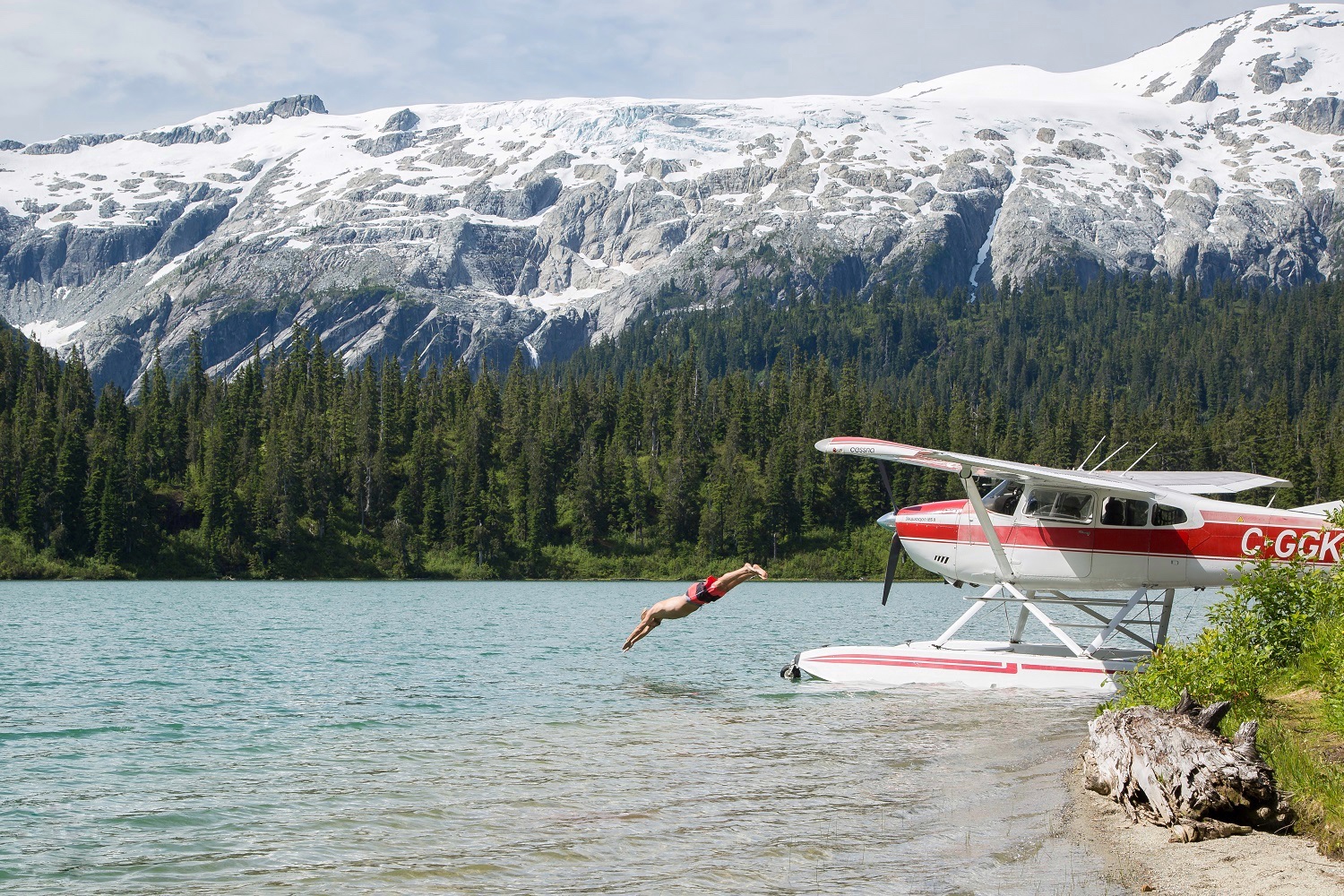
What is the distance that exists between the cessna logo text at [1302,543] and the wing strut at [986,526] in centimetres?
464

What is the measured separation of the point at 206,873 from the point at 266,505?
109807mm

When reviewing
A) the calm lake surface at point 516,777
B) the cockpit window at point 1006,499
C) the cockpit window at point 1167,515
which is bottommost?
the calm lake surface at point 516,777

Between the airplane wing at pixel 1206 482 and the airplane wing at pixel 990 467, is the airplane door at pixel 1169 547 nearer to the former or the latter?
the airplane wing at pixel 990 467

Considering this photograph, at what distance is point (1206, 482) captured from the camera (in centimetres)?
2538

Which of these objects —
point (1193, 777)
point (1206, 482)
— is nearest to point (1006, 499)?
point (1206, 482)

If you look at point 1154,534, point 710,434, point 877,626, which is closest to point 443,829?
point 1154,534

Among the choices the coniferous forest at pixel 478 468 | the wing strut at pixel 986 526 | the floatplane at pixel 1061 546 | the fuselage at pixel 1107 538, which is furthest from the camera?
the coniferous forest at pixel 478 468

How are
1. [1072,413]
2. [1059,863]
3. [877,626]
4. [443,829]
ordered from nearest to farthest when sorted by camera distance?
[1059,863], [443,829], [877,626], [1072,413]

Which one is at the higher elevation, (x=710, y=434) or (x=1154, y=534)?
(x=710, y=434)

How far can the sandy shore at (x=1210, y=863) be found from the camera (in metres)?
9.00

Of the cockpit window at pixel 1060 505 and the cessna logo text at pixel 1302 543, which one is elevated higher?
the cockpit window at pixel 1060 505

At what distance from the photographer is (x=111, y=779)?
1475 centimetres

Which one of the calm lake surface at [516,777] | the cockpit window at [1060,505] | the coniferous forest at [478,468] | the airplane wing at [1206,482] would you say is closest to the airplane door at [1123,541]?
the cockpit window at [1060,505]

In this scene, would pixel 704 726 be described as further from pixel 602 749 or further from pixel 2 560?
pixel 2 560
